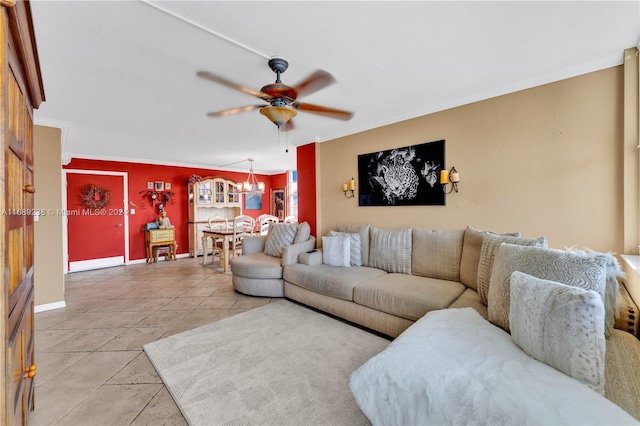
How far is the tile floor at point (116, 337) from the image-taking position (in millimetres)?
1626

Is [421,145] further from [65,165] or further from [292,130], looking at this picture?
[65,165]

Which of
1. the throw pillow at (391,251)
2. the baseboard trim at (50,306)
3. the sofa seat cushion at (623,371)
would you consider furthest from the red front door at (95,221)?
the sofa seat cushion at (623,371)

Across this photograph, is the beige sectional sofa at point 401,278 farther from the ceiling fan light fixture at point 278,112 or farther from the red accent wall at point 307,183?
the ceiling fan light fixture at point 278,112

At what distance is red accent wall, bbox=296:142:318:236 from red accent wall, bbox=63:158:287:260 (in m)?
3.60

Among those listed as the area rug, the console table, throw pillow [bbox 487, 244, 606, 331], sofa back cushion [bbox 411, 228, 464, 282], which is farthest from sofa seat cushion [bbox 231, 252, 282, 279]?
the console table

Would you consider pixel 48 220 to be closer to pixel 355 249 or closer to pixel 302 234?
pixel 302 234

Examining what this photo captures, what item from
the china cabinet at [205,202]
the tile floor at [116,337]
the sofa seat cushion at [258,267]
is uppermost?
the china cabinet at [205,202]

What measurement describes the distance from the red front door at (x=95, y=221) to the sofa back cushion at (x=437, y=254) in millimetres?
6153

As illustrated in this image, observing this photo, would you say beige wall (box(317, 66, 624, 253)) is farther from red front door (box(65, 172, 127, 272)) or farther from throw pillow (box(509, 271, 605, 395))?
red front door (box(65, 172, 127, 272))

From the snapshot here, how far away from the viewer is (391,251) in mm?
3123

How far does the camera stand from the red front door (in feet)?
17.2

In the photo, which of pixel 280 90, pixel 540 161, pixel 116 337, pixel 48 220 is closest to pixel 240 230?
pixel 48 220

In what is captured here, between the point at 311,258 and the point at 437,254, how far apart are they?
4.90 ft

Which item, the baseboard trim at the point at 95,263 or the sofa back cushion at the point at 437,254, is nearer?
the sofa back cushion at the point at 437,254
